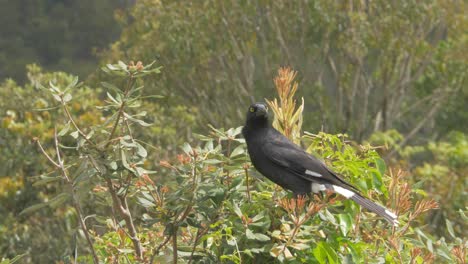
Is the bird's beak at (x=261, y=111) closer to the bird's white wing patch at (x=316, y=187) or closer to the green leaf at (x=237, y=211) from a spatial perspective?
the bird's white wing patch at (x=316, y=187)

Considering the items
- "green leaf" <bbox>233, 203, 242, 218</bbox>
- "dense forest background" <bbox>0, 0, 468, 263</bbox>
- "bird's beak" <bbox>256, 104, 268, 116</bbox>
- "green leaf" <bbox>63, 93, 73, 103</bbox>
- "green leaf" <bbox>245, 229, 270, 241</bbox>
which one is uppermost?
"green leaf" <bbox>63, 93, 73, 103</bbox>

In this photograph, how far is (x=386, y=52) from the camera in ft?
46.2

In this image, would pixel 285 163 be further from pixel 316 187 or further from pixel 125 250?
pixel 125 250

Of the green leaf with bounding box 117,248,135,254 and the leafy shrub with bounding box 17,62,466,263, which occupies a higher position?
the leafy shrub with bounding box 17,62,466,263

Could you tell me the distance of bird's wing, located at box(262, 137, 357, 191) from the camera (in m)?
2.69

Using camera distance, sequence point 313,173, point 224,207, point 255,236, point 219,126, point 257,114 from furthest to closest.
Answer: point 219,126
point 257,114
point 313,173
point 224,207
point 255,236

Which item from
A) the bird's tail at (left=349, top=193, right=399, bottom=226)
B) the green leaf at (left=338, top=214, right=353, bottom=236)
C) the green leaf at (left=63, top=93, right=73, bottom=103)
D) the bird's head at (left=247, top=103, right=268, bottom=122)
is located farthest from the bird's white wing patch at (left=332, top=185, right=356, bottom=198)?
the green leaf at (left=63, top=93, right=73, bottom=103)

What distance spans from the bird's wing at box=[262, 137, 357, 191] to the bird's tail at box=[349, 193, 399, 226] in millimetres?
255

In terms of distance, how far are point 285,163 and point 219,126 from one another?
12.2m

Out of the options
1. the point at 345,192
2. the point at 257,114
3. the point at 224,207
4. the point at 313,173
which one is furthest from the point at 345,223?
the point at 257,114

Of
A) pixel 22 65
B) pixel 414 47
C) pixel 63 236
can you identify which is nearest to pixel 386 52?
pixel 414 47

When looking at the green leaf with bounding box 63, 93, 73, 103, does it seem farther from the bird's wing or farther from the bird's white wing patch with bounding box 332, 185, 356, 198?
the bird's white wing patch with bounding box 332, 185, 356, 198

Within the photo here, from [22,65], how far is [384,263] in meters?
20.3

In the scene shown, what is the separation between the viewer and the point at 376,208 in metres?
2.38
